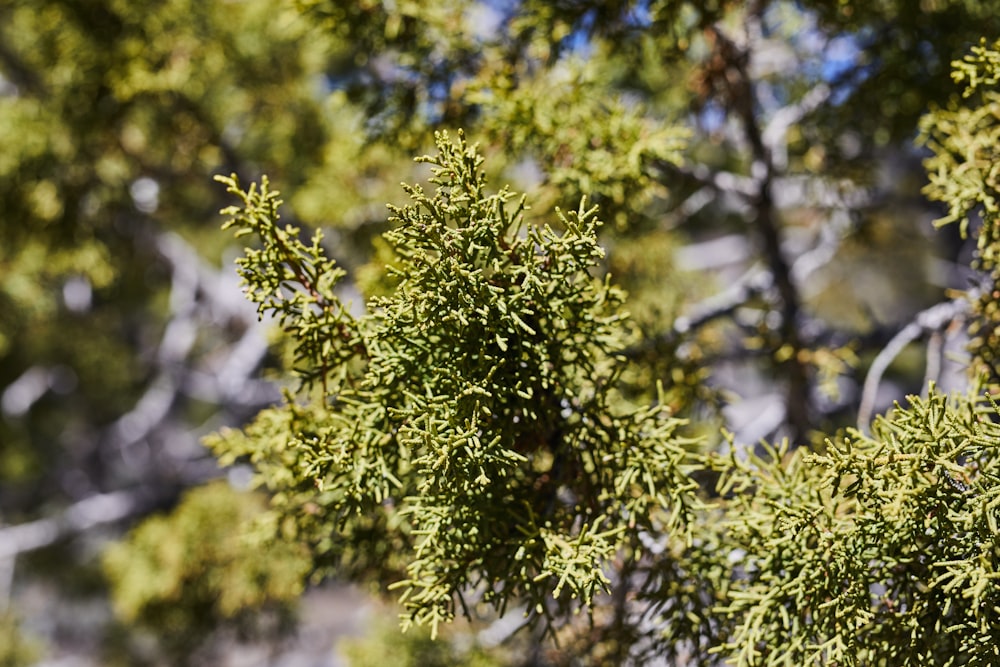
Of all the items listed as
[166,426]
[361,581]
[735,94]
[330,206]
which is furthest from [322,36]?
[166,426]

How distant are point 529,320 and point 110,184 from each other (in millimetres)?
5794

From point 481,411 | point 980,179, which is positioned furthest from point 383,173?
point 980,179

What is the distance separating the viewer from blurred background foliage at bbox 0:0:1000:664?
3436 millimetres

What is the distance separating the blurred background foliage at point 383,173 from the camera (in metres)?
3.44

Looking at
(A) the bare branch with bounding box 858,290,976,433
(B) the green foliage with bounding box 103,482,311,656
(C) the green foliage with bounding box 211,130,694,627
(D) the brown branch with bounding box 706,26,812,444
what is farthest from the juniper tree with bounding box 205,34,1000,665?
(B) the green foliage with bounding box 103,482,311,656

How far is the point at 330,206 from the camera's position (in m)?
5.15

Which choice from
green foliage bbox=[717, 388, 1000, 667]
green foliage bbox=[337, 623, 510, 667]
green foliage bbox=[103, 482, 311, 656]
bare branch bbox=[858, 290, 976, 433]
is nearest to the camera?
green foliage bbox=[717, 388, 1000, 667]

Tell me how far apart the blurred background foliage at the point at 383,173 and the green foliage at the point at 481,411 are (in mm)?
777

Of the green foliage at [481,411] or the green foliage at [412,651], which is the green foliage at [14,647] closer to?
the green foliage at [412,651]

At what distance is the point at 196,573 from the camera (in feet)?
19.4

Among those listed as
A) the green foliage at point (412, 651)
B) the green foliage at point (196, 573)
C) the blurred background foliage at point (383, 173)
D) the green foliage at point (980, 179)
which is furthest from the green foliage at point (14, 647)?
the green foliage at point (980, 179)

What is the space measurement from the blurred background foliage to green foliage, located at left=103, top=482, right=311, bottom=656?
0.13ft

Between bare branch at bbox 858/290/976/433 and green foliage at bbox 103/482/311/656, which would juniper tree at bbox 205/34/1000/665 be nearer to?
bare branch at bbox 858/290/976/433

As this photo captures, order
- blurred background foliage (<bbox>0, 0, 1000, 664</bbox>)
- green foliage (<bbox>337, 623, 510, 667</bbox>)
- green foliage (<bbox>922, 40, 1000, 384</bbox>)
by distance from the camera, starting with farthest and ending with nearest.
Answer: green foliage (<bbox>337, 623, 510, 667</bbox>) < blurred background foliage (<bbox>0, 0, 1000, 664</bbox>) < green foliage (<bbox>922, 40, 1000, 384</bbox>)
